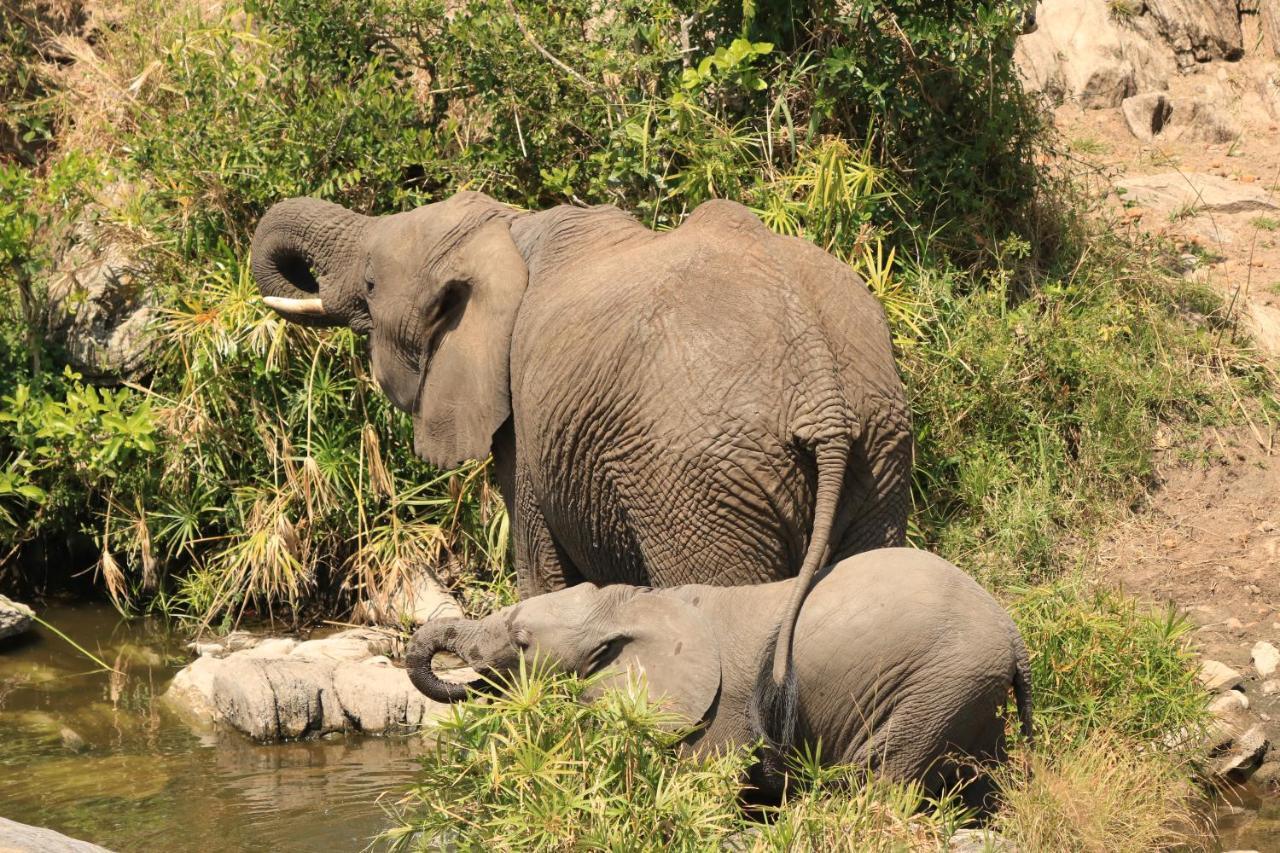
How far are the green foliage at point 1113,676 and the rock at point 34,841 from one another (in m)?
3.20

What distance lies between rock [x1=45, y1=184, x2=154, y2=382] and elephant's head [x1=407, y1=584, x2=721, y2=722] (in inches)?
183

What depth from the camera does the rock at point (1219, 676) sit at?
7.16 meters

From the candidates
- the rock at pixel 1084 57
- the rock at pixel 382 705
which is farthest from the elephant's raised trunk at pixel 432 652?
the rock at pixel 1084 57

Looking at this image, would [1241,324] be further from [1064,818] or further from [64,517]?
[64,517]

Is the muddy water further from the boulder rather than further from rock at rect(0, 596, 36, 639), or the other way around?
the boulder

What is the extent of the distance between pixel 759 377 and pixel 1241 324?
16.1ft

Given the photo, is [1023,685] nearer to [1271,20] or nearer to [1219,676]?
[1219,676]

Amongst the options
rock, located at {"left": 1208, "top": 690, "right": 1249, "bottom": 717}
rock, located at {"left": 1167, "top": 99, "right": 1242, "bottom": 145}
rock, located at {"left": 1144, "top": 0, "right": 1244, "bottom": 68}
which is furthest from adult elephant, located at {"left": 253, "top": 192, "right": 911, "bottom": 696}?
rock, located at {"left": 1144, "top": 0, "right": 1244, "bottom": 68}

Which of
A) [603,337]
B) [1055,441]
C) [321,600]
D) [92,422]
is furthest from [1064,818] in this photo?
[92,422]

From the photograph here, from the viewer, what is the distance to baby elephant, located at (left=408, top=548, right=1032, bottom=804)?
205 inches

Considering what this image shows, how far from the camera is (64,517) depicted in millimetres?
9359

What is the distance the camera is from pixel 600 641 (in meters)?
5.47

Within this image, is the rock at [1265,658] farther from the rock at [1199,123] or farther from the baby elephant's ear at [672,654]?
the rock at [1199,123]

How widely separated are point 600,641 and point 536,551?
3.49 feet
